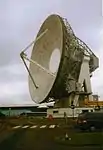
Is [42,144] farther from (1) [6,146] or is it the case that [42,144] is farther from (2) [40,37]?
(2) [40,37]

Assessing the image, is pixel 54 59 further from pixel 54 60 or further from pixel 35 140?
pixel 35 140

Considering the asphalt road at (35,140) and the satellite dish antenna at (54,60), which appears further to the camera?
the satellite dish antenna at (54,60)

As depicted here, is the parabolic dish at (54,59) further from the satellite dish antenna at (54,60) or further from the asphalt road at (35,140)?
the asphalt road at (35,140)

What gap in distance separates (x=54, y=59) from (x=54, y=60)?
21 centimetres

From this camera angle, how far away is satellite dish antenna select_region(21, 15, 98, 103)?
148ft

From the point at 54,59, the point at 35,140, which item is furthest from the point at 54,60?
the point at 35,140

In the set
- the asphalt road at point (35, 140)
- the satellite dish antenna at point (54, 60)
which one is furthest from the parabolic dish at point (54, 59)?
the asphalt road at point (35, 140)

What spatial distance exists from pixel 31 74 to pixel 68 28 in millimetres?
10333

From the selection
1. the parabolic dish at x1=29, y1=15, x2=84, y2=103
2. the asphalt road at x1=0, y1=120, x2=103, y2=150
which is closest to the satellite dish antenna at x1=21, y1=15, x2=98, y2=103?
the parabolic dish at x1=29, y1=15, x2=84, y2=103

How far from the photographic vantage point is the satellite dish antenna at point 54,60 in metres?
45.0

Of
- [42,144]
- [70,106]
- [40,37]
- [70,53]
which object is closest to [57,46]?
[70,53]

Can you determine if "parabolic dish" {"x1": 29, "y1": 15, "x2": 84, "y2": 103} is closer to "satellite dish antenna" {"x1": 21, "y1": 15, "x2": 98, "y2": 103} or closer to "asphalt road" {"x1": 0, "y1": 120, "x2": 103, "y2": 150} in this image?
"satellite dish antenna" {"x1": 21, "y1": 15, "x2": 98, "y2": 103}

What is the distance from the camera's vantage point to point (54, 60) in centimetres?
4841

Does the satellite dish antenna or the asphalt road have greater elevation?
Result: the satellite dish antenna
